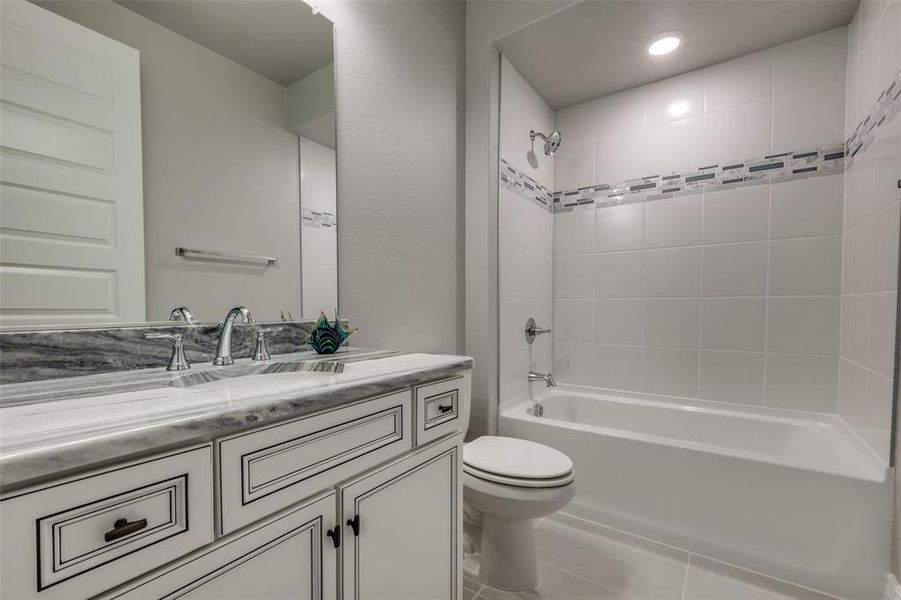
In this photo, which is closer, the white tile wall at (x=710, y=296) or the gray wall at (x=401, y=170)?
the gray wall at (x=401, y=170)

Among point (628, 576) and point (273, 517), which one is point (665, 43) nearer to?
point (628, 576)

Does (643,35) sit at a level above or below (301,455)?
above

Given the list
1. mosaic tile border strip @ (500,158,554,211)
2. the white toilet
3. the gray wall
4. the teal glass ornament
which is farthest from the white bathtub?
mosaic tile border strip @ (500,158,554,211)

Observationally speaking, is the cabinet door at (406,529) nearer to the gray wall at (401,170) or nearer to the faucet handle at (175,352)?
the faucet handle at (175,352)

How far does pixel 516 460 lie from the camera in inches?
56.7

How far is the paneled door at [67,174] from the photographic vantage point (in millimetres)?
772

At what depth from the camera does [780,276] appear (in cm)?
198

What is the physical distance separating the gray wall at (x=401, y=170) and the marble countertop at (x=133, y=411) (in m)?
0.63

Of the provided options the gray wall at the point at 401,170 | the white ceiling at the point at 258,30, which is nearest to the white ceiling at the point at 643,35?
the gray wall at the point at 401,170

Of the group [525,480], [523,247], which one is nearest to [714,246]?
[523,247]

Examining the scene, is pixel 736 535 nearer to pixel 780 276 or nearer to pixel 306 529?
pixel 780 276

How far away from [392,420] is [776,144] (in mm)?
2319

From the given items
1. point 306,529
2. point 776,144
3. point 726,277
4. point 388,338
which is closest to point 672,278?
point 726,277

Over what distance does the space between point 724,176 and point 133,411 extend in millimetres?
2569
